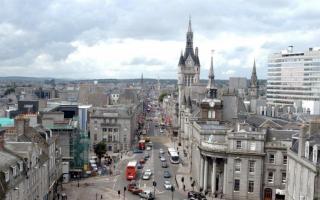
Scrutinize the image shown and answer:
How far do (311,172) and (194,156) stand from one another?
41120mm

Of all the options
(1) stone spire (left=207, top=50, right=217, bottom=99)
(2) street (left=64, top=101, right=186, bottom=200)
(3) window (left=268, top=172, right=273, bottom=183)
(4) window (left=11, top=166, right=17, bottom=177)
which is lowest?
(2) street (left=64, top=101, right=186, bottom=200)

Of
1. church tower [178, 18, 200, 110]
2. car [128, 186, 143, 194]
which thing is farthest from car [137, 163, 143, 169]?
church tower [178, 18, 200, 110]

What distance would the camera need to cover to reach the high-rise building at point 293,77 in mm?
163000

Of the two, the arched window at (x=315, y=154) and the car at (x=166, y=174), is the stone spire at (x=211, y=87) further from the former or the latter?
the arched window at (x=315, y=154)

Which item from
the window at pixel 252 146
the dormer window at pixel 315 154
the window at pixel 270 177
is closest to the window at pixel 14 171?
the dormer window at pixel 315 154

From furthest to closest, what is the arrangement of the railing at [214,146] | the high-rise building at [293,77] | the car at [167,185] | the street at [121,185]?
the high-rise building at [293,77]
the car at [167,185]
the railing at [214,146]
the street at [121,185]

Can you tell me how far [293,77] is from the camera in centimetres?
17262

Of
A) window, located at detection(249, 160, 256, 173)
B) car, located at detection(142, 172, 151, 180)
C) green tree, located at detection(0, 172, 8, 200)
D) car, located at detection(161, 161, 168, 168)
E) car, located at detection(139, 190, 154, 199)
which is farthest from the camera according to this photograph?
car, located at detection(161, 161, 168, 168)

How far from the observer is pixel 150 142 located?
442 ft

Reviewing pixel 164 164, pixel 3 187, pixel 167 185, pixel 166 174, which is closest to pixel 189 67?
pixel 164 164

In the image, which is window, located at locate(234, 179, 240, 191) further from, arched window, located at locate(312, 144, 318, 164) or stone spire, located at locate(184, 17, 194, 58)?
stone spire, located at locate(184, 17, 194, 58)

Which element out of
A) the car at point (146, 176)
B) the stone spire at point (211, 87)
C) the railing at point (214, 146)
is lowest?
the car at point (146, 176)

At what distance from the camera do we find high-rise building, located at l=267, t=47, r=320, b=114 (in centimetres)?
16300

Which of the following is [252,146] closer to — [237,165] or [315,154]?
[237,165]
